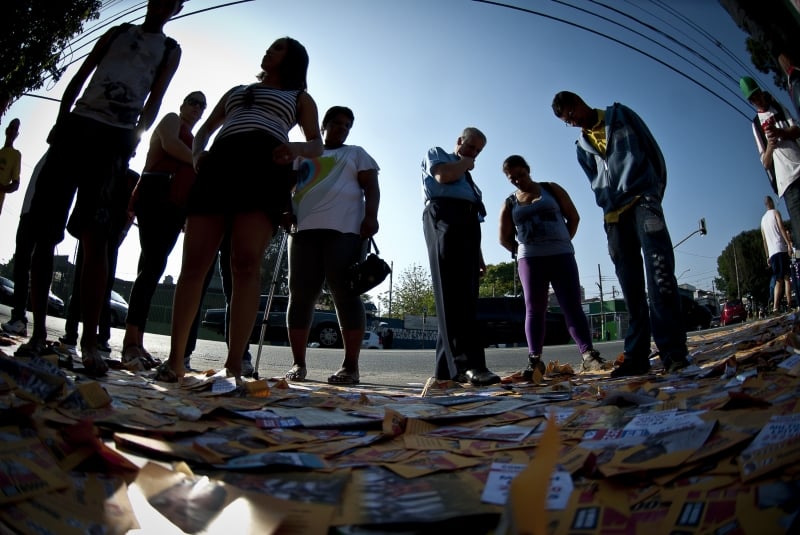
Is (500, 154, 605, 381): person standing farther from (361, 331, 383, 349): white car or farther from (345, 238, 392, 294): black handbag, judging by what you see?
(361, 331, 383, 349): white car

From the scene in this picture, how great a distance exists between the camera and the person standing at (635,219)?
238 cm

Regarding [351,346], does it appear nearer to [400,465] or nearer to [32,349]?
[32,349]

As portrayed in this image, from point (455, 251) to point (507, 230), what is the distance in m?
1.06

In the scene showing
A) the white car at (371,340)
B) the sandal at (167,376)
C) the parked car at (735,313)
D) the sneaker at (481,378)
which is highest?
the sandal at (167,376)

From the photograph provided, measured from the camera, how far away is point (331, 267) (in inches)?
109

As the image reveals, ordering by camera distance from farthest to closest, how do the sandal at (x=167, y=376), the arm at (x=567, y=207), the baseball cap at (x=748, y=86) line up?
the arm at (x=567, y=207)
the sandal at (x=167, y=376)
the baseball cap at (x=748, y=86)

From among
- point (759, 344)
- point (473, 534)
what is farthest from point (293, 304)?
point (759, 344)

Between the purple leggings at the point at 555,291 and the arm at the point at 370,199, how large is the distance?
3.79ft

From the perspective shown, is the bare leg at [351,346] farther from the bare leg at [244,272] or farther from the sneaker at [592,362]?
the sneaker at [592,362]

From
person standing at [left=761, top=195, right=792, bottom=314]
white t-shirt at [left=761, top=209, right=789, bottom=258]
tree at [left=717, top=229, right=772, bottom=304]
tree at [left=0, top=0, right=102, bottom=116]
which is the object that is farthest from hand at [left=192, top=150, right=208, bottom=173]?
tree at [left=717, top=229, right=772, bottom=304]

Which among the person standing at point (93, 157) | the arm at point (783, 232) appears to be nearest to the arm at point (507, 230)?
the person standing at point (93, 157)

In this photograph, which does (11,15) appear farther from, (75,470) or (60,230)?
(60,230)

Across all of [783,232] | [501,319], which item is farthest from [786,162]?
[501,319]

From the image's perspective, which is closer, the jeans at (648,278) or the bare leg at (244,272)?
the bare leg at (244,272)
